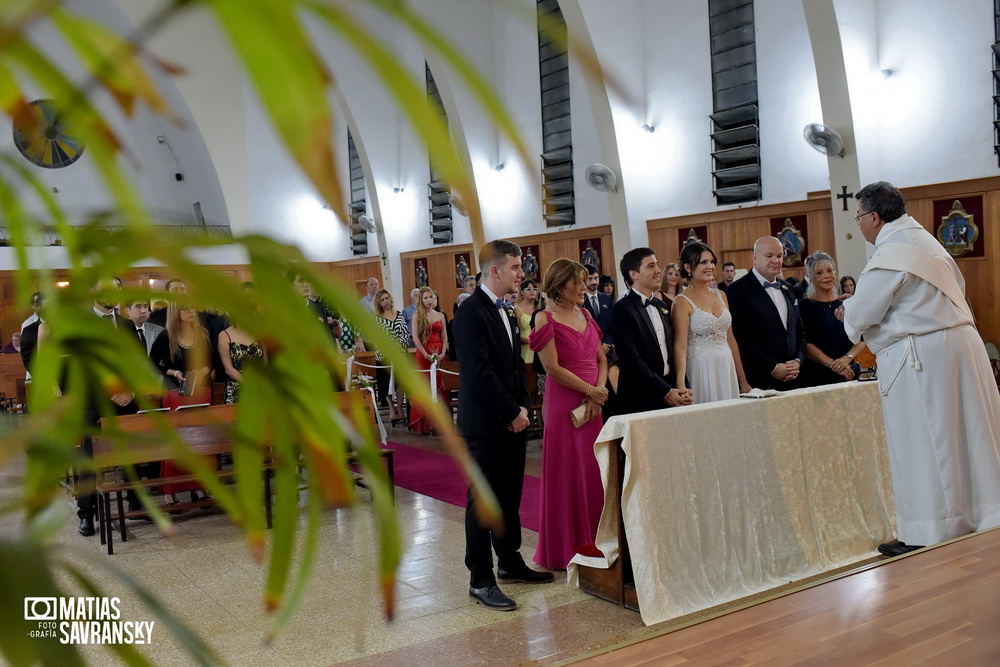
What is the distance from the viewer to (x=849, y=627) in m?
2.65

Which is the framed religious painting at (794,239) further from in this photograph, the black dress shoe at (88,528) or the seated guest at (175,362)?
the black dress shoe at (88,528)

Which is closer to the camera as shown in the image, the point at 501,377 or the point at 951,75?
the point at 501,377

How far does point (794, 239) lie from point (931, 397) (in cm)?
784

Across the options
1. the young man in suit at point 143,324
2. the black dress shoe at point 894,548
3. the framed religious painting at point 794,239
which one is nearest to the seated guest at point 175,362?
the young man in suit at point 143,324

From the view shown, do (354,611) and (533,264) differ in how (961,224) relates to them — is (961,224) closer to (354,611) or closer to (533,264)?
(533,264)

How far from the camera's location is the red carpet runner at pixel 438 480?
627cm

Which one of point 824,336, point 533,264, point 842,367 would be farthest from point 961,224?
point 533,264

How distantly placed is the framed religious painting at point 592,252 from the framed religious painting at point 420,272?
5321 millimetres

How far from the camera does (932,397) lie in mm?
4574

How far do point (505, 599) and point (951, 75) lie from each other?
360 inches

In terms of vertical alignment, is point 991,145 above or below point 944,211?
above

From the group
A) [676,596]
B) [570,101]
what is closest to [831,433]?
[676,596]

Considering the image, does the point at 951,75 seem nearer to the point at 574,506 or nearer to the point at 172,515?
the point at 574,506

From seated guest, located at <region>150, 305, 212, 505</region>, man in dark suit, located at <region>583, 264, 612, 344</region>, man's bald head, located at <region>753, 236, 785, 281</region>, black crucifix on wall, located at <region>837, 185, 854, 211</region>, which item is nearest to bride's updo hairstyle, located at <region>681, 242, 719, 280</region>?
man's bald head, located at <region>753, 236, 785, 281</region>
